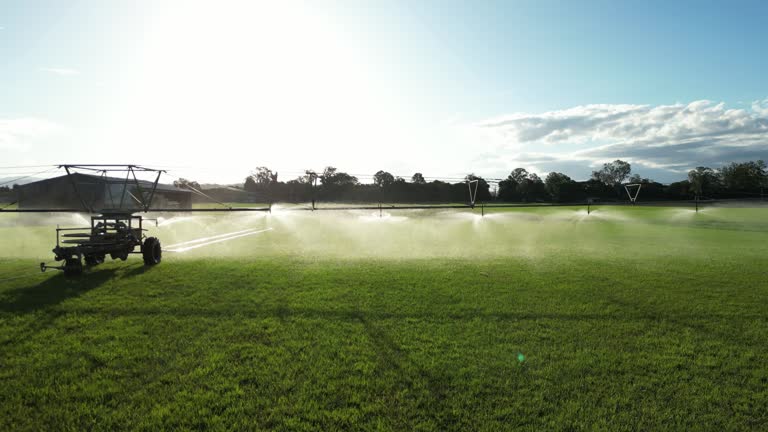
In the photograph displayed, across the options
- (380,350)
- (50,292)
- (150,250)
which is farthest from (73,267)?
(380,350)

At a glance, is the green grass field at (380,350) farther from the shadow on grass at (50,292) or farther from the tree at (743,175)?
the tree at (743,175)

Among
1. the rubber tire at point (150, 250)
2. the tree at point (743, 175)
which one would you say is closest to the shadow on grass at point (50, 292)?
the rubber tire at point (150, 250)

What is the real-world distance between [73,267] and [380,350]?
10920 millimetres

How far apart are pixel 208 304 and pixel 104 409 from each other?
402cm

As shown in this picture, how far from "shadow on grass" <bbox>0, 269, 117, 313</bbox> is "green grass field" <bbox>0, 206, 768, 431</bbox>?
0.09 m

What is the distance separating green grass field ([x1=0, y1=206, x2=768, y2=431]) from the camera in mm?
4418

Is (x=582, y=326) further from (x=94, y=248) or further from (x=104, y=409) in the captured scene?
(x=94, y=248)

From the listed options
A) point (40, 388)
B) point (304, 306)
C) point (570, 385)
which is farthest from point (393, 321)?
point (40, 388)

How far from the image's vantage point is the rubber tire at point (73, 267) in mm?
10953

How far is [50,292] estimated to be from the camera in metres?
Result: 9.31

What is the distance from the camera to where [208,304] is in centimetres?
841

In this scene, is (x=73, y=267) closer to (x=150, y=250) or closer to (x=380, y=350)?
(x=150, y=250)

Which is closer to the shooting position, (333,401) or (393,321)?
(333,401)

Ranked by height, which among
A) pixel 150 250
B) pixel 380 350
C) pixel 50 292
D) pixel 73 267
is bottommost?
pixel 380 350
